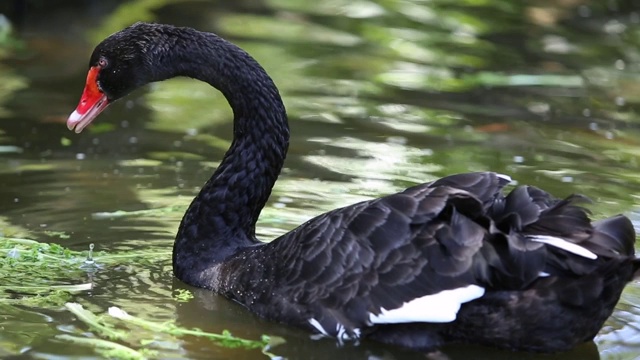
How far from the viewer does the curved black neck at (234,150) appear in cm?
539

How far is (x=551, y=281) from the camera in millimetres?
4246

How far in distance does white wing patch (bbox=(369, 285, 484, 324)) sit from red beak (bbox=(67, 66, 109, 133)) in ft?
6.18

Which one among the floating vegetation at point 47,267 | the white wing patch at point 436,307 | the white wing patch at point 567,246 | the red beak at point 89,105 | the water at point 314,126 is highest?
the red beak at point 89,105

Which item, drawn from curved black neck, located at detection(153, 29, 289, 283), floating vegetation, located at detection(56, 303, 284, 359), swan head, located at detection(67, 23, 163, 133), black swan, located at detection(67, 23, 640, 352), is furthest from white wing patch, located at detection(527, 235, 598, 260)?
swan head, located at detection(67, 23, 163, 133)

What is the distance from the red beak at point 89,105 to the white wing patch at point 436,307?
188 cm

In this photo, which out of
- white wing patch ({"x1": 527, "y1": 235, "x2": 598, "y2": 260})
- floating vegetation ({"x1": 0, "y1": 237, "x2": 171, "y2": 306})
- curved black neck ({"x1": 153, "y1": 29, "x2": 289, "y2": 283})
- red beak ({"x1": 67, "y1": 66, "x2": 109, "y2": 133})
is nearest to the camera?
white wing patch ({"x1": 527, "y1": 235, "x2": 598, "y2": 260})

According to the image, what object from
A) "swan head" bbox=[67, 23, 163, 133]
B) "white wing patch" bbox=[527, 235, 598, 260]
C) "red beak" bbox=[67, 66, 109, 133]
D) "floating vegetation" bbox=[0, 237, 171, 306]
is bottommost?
"floating vegetation" bbox=[0, 237, 171, 306]

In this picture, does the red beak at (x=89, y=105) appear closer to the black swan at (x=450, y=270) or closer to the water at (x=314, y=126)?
the water at (x=314, y=126)

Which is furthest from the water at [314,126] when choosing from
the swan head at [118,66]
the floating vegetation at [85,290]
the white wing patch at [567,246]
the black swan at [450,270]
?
the swan head at [118,66]

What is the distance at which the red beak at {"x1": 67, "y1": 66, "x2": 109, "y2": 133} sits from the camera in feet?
18.0

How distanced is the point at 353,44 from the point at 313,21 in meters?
1.11

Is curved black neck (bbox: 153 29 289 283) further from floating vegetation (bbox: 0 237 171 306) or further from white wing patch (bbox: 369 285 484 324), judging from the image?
white wing patch (bbox: 369 285 484 324)

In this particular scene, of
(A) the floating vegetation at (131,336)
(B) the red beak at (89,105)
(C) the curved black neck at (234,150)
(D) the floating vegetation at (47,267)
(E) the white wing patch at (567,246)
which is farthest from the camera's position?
(B) the red beak at (89,105)

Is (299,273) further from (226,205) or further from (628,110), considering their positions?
(628,110)
